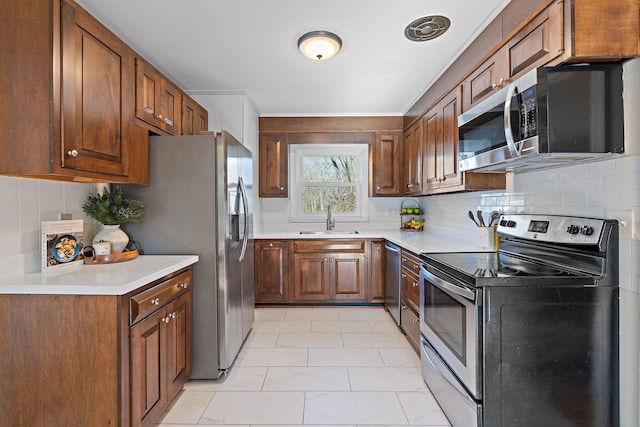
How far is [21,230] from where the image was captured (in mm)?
1747

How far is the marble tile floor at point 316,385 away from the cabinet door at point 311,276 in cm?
65

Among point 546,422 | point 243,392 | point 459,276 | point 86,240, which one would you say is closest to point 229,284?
point 243,392

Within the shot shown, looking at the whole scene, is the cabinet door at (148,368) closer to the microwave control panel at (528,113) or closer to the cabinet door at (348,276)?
the microwave control panel at (528,113)

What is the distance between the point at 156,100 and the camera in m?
2.43

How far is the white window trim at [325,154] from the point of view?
14.8 feet

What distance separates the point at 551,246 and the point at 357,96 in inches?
99.2

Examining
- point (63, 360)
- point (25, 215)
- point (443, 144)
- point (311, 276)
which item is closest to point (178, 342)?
point (63, 360)

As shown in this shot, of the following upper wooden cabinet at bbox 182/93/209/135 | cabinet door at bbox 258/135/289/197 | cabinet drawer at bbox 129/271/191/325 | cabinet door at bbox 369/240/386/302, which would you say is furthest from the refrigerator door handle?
cabinet door at bbox 369/240/386/302

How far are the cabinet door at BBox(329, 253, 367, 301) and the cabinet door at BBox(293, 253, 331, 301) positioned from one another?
0.08 meters

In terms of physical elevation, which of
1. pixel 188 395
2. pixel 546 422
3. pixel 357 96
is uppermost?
pixel 357 96

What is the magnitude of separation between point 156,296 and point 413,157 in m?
3.05

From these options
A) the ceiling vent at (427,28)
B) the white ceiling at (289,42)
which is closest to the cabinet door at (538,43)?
the white ceiling at (289,42)

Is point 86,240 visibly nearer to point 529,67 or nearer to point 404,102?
point 529,67

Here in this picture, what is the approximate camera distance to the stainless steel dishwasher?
335cm
